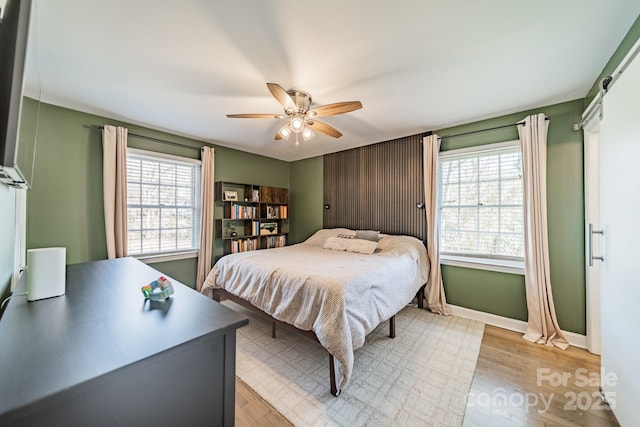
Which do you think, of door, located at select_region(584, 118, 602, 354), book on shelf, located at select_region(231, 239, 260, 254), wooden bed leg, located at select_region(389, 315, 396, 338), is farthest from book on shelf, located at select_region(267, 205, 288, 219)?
door, located at select_region(584, 118, 602, 354)

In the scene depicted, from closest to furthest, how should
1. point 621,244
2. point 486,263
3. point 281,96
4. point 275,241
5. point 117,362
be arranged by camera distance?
point 117,362, point 621,244, point 281,96, point 486,263, point 275,241

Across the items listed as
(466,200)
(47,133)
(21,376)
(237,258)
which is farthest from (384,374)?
(47,133)

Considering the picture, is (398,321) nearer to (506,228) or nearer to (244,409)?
(506,228)

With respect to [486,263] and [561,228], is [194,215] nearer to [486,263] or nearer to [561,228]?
[486,263]

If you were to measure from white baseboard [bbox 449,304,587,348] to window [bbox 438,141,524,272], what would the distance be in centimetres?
57

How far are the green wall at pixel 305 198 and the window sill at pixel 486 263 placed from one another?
2.24 m

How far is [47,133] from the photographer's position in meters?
2.46

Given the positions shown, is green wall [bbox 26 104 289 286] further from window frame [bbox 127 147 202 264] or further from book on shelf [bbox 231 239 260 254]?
book on shelf [bbox 231 239 260 254]

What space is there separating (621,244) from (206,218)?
4.05 meters

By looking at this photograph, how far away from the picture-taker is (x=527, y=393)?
1.72 m

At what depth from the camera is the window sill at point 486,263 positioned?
8.72ft

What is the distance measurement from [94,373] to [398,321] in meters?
2.88

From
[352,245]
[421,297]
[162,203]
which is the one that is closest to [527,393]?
[421,297]

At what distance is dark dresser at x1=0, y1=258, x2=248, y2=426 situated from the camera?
525mm
